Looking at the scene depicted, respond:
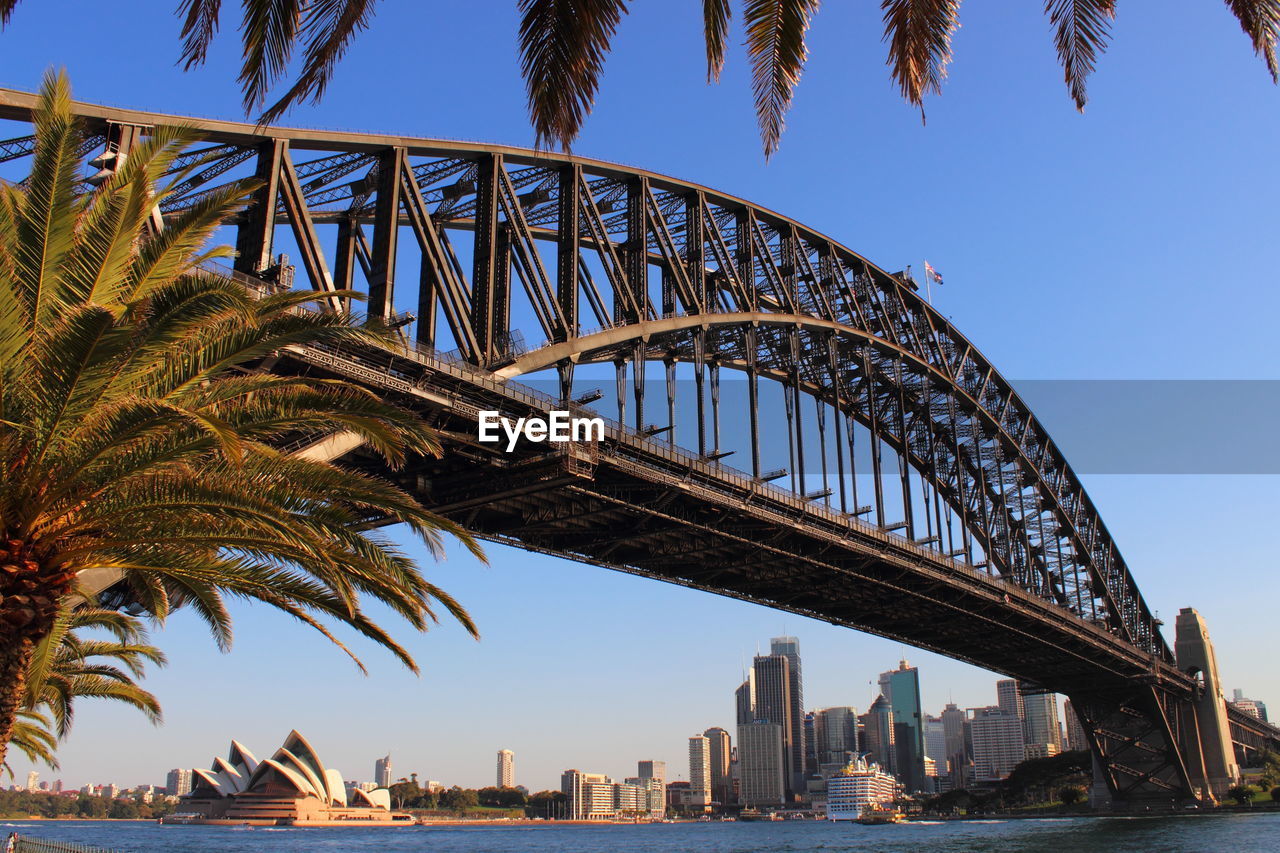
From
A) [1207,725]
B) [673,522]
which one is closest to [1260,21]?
[673,522]

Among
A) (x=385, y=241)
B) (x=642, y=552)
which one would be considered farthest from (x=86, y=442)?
(x=642, y=552)

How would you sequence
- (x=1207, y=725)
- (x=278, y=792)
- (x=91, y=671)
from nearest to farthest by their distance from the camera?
(x=91, y=671) → (x=1207, y=725) → (x=278, y=792)

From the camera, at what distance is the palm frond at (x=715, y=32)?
756 cm

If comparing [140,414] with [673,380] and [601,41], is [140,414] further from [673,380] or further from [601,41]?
[673,380]

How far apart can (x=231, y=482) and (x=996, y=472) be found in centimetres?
8005

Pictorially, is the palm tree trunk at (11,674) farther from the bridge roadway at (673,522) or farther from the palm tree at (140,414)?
the bridge roadway at (673,522)

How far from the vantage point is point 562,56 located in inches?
290

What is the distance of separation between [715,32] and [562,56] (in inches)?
42.7

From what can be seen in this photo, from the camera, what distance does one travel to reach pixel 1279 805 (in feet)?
337

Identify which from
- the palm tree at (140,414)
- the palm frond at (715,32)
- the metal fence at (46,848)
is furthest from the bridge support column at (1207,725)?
the palm frond at (715,32)

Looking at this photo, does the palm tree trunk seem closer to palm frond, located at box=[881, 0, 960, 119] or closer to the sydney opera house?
palm frond, located at box=[881, 0, 960, 119]

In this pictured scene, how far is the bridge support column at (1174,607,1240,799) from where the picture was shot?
101625 millimetres

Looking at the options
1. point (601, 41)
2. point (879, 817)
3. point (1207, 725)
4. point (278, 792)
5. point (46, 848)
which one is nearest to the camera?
point (601, 41)

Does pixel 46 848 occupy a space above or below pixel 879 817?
above
